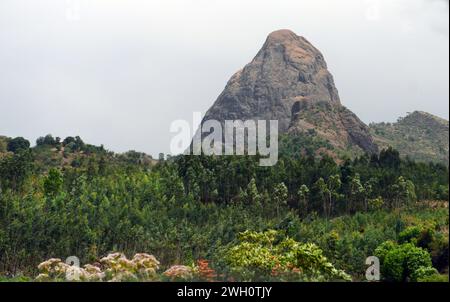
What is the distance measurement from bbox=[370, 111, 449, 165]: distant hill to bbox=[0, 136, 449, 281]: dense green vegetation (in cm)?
5505

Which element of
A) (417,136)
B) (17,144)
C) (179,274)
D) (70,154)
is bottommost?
(179,274)

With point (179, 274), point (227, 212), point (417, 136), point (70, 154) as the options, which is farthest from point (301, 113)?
point (179, 274)

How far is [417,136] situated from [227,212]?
110m

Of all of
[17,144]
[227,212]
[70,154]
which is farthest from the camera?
[17,144]

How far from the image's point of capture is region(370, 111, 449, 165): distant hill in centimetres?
15125

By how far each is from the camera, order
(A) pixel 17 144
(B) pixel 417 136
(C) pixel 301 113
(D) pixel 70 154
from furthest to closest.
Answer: (B) pixel 417 136 → (C) pixel 301 113 → (A) pixel 17 144 → (D) pixel 70 154

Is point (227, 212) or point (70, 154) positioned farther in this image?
point (70, 154)

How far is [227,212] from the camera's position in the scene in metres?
75.4

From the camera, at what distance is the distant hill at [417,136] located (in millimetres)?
151250

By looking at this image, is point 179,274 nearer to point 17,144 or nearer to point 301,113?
point 17,144

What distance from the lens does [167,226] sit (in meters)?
70.5
